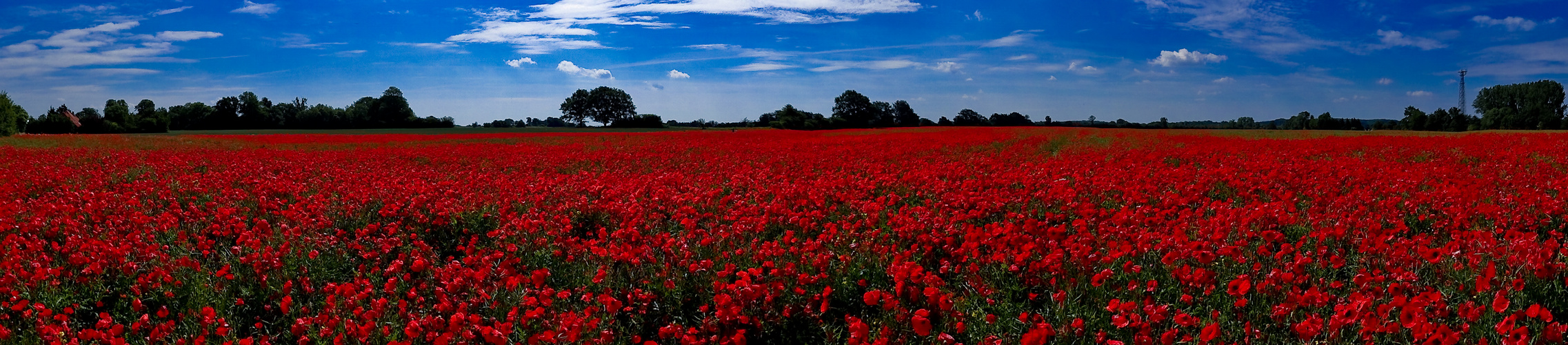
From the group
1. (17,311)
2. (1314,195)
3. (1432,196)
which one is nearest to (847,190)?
(1314,195)

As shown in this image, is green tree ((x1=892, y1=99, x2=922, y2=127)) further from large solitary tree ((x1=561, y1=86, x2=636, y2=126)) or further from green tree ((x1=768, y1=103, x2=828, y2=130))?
large solitary tree ((x1=561, y1=86, x2=636, y2=126))

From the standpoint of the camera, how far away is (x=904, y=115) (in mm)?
66062

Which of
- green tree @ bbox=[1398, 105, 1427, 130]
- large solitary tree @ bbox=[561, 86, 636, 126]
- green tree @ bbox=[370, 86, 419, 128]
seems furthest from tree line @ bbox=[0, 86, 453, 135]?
green tree @ bbox=[1398, 105, 1427, 130]

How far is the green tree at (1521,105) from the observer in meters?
66.6

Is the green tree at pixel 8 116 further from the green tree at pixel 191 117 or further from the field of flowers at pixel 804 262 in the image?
the field of flowers at pixel 804 262

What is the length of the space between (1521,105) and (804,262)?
342ft

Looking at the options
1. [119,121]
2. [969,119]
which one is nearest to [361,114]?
[119,121]

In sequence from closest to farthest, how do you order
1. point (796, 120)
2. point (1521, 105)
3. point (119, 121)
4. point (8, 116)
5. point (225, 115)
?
point (8, 116) < point (796, 120) < point (119, 121) < point (1521, 105) < point (225, 115)

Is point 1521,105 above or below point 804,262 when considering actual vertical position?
above

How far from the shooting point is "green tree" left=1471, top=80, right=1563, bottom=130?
66562 millimetres

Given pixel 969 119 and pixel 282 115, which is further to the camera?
pixel 282 115

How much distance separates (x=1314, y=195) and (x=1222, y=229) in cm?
384

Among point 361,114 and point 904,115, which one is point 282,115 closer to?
point 361,114

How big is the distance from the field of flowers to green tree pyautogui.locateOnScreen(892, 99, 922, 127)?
178 ft
